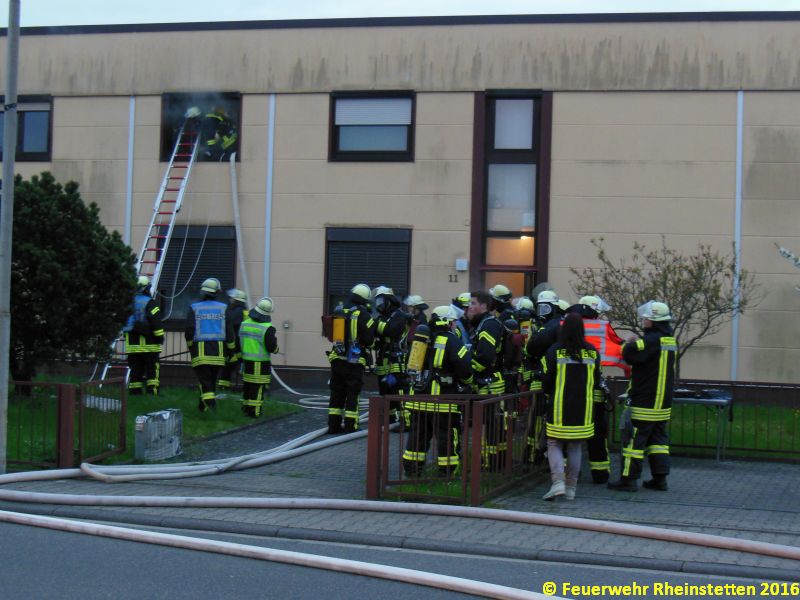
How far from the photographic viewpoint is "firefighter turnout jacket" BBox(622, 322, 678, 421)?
9.30m

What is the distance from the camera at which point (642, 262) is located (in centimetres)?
1755

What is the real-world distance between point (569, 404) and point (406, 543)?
215 cm

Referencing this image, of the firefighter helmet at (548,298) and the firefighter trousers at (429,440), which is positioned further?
the firefighter helmet at (548,298)

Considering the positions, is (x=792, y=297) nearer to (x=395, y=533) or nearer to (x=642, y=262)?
(x=642, y=262)

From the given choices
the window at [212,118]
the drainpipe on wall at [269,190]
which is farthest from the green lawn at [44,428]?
the window at [212,118]

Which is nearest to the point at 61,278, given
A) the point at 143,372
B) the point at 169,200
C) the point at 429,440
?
the point at 143,372

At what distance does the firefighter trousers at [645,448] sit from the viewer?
9.23m

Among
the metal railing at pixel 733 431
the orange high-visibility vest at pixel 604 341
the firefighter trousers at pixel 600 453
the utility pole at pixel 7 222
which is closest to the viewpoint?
the utility pole at pixel 7 222

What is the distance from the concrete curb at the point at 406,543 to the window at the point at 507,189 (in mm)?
10930

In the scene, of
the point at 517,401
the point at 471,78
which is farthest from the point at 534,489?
the point at 471,78

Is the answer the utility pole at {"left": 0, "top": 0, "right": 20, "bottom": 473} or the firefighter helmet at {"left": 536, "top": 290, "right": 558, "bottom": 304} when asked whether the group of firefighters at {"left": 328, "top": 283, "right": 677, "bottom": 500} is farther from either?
the utility pole at {"left": 0, "top": 0, "right": 20, "bottom": 473}

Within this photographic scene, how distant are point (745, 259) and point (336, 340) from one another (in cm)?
865

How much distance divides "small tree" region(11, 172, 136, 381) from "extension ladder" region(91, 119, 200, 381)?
19.0 feet

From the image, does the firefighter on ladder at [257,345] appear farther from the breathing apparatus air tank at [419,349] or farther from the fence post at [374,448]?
the fence post at [374,448]
